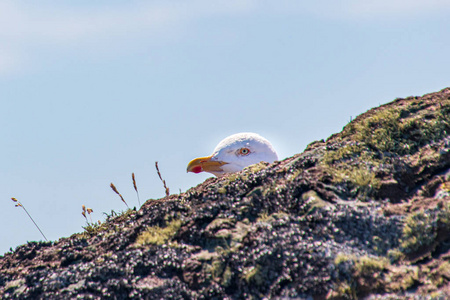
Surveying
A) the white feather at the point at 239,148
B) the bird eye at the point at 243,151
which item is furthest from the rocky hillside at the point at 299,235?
the bird eye at the point at 243,151

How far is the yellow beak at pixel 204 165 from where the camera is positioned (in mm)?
12297

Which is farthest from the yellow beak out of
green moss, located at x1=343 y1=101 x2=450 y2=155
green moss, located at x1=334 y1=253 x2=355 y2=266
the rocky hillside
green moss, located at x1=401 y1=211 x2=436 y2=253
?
green moss, located at x1=334 y1=253 x2=355 y2=266

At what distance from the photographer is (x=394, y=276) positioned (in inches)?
171

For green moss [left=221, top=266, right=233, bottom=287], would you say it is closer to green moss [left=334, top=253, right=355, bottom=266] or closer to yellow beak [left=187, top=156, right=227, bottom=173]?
green moss [left=334, top=253, right=355, bottom=266]

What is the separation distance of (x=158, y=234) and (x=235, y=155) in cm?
699

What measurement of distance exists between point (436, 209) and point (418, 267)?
19.7 inches

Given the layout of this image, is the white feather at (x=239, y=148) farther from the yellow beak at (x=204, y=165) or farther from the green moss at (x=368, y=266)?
the green moss at (x=368, y=266)

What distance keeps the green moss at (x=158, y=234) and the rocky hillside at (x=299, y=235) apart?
0.01m

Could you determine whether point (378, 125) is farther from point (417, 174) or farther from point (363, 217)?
point (363, 217)

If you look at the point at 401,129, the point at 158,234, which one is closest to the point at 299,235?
the point at 158,234

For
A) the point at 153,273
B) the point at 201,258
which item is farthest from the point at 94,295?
the point at 201,258

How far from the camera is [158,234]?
208 inches

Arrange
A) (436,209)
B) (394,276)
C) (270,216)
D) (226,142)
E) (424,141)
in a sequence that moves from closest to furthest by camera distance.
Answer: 1. (394,276)
2. (436,209)
3. (270,216)
4. (424,141)
5. (226,142)

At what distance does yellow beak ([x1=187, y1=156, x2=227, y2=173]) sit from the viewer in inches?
484
